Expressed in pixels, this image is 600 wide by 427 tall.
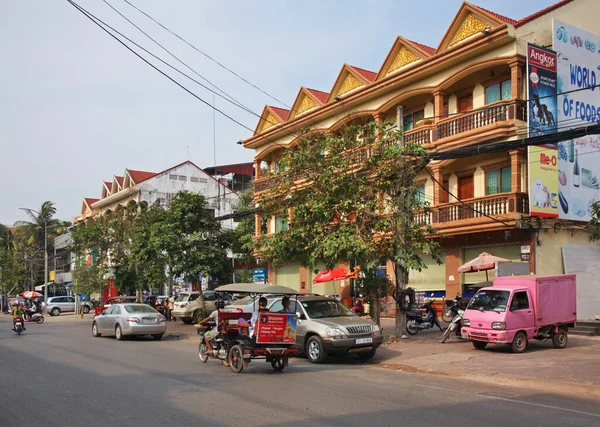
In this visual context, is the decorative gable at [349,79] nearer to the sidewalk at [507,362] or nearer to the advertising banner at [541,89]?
the advertising banner at [541,89]

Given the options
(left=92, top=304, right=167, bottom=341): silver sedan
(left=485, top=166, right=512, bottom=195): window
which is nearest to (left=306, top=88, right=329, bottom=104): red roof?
(left=485, top=166, right=512, bottom=195): window

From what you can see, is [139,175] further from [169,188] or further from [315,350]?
[315,350]

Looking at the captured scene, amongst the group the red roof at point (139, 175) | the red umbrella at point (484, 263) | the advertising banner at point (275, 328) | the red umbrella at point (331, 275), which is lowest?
the advertising banner at point (275, 328)

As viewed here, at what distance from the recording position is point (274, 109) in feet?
123

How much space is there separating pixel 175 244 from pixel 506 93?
1598 centimetres

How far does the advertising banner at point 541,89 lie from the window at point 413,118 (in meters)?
6.13

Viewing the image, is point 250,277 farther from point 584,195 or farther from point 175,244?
point 584,195

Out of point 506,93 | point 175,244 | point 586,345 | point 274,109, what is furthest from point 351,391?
point 274,109

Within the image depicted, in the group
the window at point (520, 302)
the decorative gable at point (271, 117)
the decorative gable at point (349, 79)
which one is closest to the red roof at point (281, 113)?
the decorative gable at point (271, 117)

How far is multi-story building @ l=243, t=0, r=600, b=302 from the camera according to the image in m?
22.4

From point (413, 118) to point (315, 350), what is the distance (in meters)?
16.2

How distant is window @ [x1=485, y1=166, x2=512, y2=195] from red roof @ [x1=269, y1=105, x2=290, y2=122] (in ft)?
48.9

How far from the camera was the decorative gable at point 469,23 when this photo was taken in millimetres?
23250

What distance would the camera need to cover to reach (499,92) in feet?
78.7
